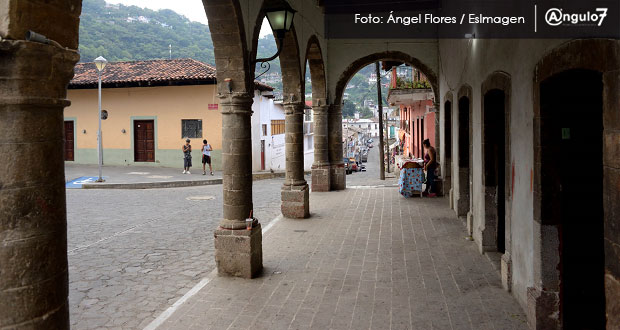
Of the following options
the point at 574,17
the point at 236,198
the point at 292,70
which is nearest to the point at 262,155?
the point at 292,70

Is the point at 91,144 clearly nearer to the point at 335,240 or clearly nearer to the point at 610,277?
the point at 335,240

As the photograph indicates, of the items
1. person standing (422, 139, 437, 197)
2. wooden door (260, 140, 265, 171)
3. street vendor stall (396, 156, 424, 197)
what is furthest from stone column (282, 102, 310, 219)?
wooden door (260, 140, 265, 171)

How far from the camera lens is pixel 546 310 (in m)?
4.16

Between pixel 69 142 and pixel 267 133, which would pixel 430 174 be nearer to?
pixel 267 133

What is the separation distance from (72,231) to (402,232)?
226 inches

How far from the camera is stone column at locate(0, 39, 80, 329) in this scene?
2.32 meters

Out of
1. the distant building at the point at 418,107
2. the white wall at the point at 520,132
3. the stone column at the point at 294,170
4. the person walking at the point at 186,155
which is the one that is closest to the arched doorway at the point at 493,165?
the white wall at the point at 520,132

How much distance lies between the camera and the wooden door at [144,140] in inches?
826

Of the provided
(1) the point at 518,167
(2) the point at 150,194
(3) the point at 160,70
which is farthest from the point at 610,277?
(3) the point at 160,70

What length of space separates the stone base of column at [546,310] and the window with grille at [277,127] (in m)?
22.5

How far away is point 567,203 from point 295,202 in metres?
6.09

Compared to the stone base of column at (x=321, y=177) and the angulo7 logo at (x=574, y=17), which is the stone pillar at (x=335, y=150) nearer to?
the stone base of column at (x=321, y=177)

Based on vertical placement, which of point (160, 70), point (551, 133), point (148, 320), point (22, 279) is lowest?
point (148, 320)

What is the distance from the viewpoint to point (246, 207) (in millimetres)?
6223
